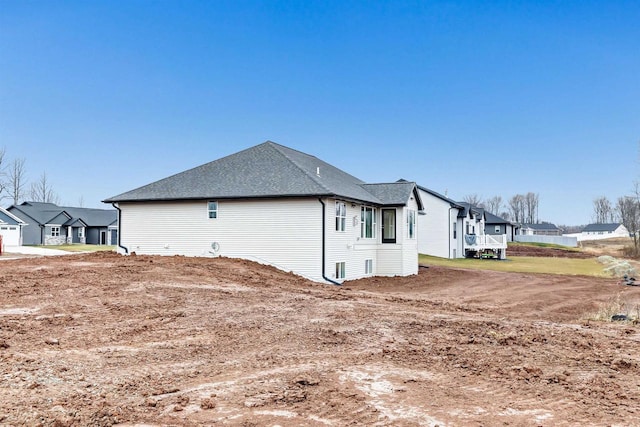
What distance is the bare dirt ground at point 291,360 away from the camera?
484 centimetres

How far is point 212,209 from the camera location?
2081 cm

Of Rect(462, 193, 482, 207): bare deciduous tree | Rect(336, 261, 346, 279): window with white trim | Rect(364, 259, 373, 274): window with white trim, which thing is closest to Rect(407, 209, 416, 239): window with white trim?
Rect(364, 259, 373, 274): window with white trim

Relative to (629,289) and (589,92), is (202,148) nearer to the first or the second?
(589,92)

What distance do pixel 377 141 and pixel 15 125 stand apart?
31561 mm

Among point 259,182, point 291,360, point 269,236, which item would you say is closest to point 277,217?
point 269,236

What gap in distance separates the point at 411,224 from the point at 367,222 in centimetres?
272

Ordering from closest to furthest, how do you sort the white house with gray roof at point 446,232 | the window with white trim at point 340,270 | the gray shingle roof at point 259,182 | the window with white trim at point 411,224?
the gray shingle roof at point 259,182
the window with white trim at point 340,270
the window with white trim at point 411,224
the white house with gray roof at point 446,232

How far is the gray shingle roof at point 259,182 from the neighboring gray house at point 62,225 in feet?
118

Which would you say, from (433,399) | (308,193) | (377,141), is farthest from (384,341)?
(377,141)

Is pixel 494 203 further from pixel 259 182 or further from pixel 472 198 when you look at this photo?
pixel 259 182

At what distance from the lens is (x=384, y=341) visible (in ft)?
26.4

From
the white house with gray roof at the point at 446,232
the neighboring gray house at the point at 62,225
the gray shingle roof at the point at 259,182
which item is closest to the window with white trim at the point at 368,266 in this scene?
the gray shingle roof at the point at 259,182

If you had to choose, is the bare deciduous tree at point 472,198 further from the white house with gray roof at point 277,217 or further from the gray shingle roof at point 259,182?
the gray shingle roof at point 259,182

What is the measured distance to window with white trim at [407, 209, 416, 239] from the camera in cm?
2362
